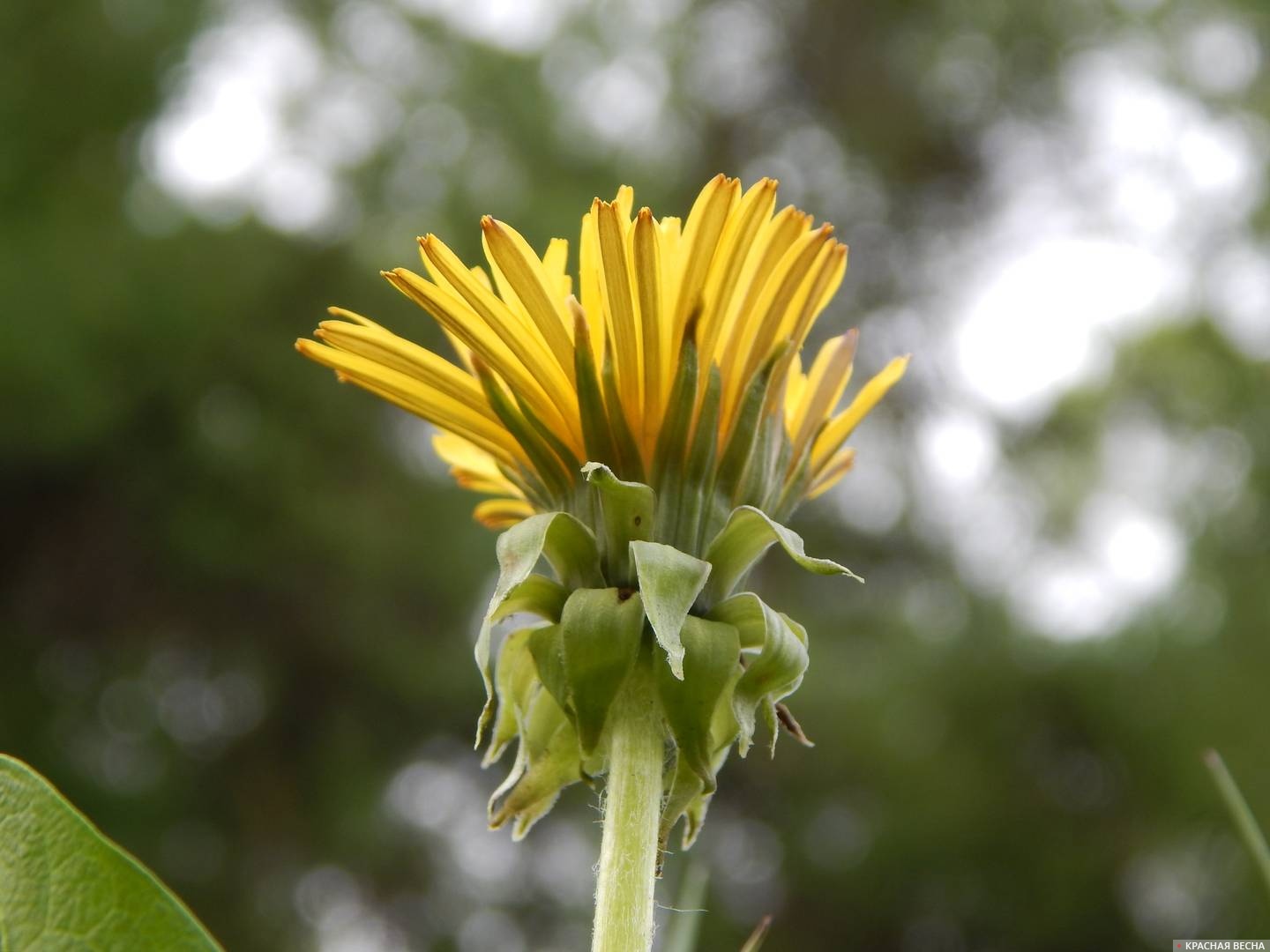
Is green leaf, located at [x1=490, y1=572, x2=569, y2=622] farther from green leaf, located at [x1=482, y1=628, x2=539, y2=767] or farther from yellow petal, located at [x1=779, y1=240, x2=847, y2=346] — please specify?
yellow petal, located at [x1=779, y1=240, x2=847, y2=346]

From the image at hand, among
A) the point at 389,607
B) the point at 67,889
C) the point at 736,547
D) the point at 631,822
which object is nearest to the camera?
the point at 67,889

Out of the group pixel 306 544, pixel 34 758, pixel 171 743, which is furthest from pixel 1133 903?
pixel 34 758

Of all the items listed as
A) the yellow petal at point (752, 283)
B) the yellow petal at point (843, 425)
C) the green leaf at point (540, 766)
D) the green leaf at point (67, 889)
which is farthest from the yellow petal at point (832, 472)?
the green leaf at point (67, 889)

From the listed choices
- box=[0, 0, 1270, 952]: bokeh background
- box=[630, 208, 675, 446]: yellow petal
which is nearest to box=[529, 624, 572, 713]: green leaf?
box=[630, 208, 675, 446]: yellow petal

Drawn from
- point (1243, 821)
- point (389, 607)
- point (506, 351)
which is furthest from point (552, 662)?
point (389, 607)

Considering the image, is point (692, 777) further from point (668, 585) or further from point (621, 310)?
point (621, 310)

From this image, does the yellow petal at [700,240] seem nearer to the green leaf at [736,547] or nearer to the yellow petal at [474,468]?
the green leaf at [736,547]
